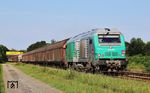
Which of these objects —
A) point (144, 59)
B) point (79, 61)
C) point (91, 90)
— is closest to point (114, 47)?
point (79, 61)

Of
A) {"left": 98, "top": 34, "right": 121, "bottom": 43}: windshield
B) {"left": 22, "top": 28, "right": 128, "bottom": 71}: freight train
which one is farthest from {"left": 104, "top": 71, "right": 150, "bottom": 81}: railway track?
{"left": 98, "top": 34, "right": 121, "bottom": 43}: windshield

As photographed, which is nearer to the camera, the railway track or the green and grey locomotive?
the railway track

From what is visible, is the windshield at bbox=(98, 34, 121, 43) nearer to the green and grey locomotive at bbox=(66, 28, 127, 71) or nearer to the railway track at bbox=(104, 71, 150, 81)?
the green and grey locomotive at bbox=(66, 28, 127, 71)

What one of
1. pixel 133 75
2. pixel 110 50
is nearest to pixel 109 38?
pixel 110 50

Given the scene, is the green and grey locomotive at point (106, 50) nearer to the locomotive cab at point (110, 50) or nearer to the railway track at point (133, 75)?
the locomotive cab at point (110, 50)

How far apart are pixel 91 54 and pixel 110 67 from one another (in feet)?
7.35

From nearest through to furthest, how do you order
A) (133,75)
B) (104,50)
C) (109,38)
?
(133,75) → (104,50) → (109,38)

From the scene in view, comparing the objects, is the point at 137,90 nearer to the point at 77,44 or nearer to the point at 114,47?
the point at 114,47

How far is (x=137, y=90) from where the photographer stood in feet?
59.6

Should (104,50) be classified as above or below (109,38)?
below

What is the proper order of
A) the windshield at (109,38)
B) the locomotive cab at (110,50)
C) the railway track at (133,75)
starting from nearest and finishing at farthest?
the railway track at (133,75)
the locomotive cab at (110,50)
the windshield at (109,38)

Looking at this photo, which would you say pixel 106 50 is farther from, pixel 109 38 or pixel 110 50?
pixel 109 38

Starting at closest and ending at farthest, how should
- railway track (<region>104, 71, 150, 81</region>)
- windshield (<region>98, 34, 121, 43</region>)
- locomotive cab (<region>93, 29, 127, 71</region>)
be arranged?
railway track (<region>104, 71, 150, 81</region>), locomotive cab (<region>93, 29, 127, 71</region>), windshield (<region>98, 34, 121, 43</region>)

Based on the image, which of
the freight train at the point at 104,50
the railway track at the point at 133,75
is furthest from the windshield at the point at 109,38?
the railway track at the point at 133,75
